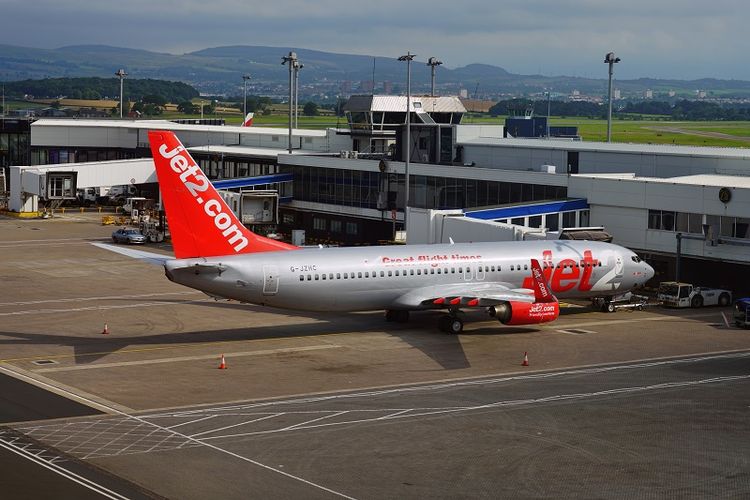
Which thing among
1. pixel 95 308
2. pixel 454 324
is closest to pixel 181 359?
pixel 454 324

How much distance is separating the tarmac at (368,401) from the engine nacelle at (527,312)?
1194mm

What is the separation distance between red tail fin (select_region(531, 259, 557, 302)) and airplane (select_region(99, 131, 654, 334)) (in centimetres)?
5

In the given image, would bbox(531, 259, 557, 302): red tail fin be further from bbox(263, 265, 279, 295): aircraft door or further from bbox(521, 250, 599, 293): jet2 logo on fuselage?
bbox(263, 265, 279, 295): aircraft door

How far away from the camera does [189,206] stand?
51938 mm

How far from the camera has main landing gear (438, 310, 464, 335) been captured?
5769 centimetres

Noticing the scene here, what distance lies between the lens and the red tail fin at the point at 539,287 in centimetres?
5566

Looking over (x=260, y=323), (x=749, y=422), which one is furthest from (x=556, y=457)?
(x=260, y=323)

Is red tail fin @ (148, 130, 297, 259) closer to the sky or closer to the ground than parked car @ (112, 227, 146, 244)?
closer to the sky

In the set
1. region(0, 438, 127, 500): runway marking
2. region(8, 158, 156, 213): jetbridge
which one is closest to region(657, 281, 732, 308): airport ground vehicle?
region(0, 438, 127, 500): runway marking

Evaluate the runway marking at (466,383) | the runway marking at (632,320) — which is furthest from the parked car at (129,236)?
the runway marking at (466,383)

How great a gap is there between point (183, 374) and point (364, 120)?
72.1 metres

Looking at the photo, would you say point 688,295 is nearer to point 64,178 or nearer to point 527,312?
point 527,312

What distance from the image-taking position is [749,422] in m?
41.2

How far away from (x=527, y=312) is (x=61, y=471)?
28.7 metres
